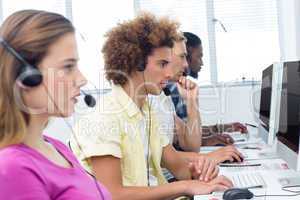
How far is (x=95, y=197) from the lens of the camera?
1.01 metres

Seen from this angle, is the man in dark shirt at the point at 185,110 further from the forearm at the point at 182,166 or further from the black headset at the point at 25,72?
the black headset at the point at 25,72

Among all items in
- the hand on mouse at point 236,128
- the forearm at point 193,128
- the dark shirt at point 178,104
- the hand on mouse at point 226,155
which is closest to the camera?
the hand on mouse at point 226,155

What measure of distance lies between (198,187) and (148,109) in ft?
1.77

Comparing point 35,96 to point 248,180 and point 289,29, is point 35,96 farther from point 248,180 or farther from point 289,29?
point 289,29

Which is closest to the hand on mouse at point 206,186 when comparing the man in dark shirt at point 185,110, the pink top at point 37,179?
the pink top at point 37,179

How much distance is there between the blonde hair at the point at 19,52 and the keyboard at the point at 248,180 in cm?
86

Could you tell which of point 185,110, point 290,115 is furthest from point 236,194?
point 185,110

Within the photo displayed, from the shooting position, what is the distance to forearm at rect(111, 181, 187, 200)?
1.43 metres

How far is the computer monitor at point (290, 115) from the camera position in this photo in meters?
1.43

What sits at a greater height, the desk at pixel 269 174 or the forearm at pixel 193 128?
the forearm at pixel 193 128

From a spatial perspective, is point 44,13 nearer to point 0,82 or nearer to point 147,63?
point 0,82

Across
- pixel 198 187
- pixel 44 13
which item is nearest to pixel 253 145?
pixel 198 187

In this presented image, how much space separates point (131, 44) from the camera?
5.64 ft

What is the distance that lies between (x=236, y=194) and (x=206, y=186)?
0.42ft
